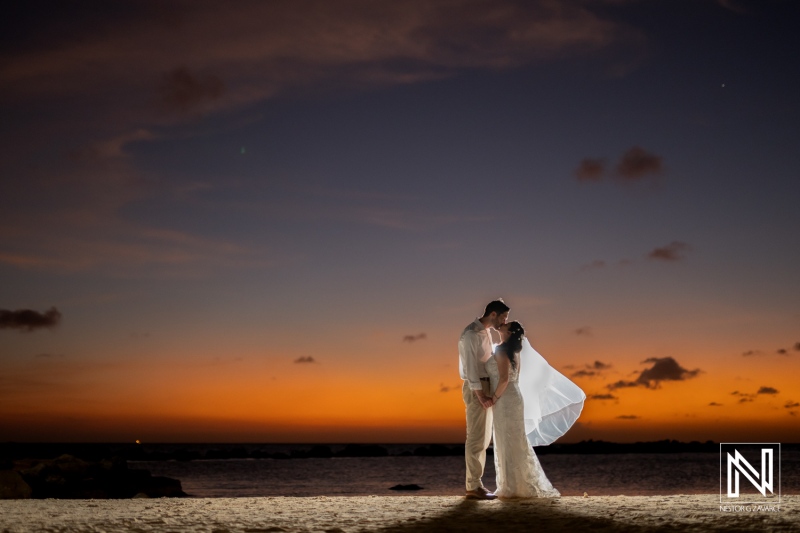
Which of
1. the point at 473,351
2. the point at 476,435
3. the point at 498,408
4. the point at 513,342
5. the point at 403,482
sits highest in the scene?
the point at 513,342

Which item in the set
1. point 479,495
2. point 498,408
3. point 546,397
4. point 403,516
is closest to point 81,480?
point 546,397

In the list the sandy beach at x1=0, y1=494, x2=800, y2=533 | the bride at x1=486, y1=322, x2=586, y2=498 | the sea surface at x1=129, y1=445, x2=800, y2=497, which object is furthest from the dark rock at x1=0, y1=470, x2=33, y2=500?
the sea surface at x1=129, y1=445, x2=800, y2=497

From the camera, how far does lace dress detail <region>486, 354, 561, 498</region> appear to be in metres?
9.41

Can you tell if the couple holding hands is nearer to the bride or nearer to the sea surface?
the bride

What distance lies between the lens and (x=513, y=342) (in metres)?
9.56

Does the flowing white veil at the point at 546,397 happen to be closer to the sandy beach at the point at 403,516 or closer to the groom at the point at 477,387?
the groom at the point at 477,387

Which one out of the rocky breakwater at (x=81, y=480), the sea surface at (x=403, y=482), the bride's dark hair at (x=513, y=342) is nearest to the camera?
the bride's dark hair at (x=513, y=342)

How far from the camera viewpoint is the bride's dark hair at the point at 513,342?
31.3 feet

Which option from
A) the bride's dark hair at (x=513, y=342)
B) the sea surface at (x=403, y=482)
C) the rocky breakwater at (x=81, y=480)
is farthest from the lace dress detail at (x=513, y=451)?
the sea surface at (x=403, y=482)

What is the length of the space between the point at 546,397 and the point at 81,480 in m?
A: 22.4

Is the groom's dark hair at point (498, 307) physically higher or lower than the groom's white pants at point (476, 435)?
higher

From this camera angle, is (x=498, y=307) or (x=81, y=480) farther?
(x=81, y=480)

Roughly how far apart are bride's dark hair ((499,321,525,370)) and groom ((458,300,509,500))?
0.50ft

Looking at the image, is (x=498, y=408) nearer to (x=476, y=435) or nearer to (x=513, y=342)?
(x=476, y=435)
